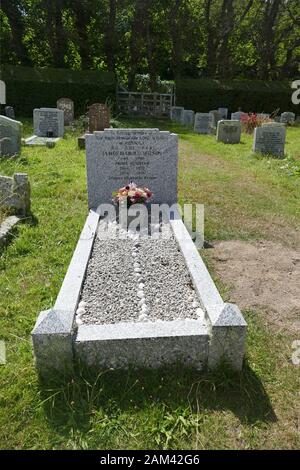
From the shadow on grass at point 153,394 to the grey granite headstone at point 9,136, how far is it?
7926mm

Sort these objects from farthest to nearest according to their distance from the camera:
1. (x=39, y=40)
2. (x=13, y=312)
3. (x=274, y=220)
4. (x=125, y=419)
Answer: (x=39, y=40), (x=274, y=220), (x=13, y=312), (x=125, y=419)

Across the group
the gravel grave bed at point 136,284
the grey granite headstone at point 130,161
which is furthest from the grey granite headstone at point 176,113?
the gravel grave bed at point 136,284

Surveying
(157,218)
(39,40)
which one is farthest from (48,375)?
(39,40)

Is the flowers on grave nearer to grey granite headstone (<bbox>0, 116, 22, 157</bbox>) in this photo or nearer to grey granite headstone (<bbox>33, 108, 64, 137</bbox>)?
grey granite headstone (<bbox>0, 116, 22, 157</bbox>)

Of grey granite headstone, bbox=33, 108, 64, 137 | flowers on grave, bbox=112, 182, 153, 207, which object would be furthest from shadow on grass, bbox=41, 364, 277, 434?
grey granite headstone, bbox=33, 108, 64, 137

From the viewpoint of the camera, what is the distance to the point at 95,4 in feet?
77.8

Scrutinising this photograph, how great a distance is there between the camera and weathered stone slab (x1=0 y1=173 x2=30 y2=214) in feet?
17.8

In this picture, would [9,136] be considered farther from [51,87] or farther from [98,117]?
[51,87]

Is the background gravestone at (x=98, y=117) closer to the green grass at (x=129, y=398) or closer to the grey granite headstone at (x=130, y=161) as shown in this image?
the grey granite headstone at (x=130, y=161)

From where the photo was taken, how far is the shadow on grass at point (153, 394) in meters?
2.46

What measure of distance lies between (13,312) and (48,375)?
97cm

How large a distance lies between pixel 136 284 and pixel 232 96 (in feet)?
74.7

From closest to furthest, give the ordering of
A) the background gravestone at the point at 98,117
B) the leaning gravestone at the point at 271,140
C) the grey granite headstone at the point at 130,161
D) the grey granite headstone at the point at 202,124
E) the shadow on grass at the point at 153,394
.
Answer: the shadow on grass at the point at 153,394 < the grey granite headstone at the point at 130,161 < the leaning gravestone at the point at 271,140 < the background gravestone at the point at 98,117 < the grey granite headstone at the point at 202,124
